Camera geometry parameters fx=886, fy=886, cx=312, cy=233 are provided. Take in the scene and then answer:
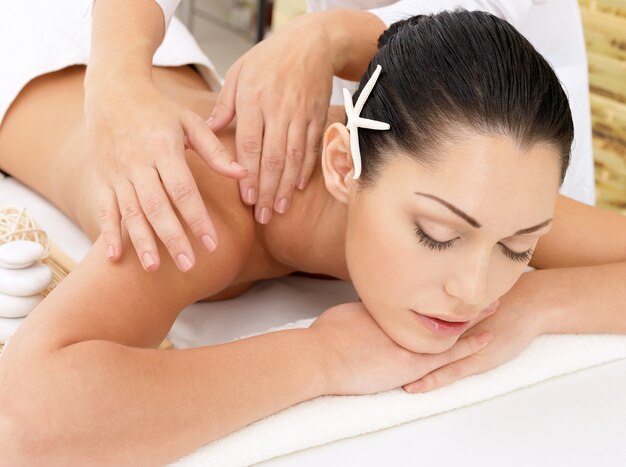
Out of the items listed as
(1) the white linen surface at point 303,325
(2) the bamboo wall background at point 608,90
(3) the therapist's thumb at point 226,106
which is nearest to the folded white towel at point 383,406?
(1) the white linen surface at point 303,325

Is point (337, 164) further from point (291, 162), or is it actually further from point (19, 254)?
point (19, 254)

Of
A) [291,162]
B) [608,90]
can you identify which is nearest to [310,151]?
[291,162]

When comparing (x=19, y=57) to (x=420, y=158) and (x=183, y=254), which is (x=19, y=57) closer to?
(x=183, y=254)

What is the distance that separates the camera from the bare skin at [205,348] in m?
1.09

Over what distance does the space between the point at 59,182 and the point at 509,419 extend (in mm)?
1097

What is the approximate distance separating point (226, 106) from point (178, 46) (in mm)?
817

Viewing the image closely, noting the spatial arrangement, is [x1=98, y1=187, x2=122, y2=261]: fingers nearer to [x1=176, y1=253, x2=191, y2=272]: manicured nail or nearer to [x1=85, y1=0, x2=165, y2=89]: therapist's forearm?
[x1=176, y1=253, x2=191, y2=272]: manicured nail

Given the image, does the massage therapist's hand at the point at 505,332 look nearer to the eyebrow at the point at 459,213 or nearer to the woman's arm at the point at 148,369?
the woman's arm at the point at 148,369

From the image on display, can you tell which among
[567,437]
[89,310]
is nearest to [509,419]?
[567,437]

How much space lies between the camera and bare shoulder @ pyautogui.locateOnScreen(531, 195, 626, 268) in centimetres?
168

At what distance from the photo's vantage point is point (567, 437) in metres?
1.35

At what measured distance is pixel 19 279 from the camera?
4.77ft

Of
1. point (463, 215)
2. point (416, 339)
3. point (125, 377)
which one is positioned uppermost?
point (463, 215)

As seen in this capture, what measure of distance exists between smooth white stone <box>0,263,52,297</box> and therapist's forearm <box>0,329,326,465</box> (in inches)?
13.9
